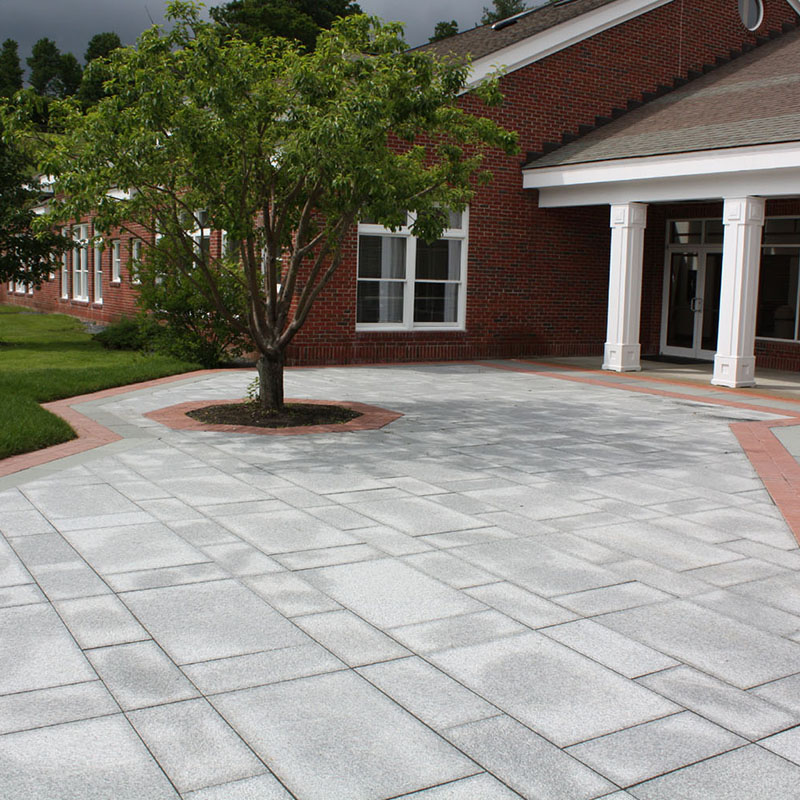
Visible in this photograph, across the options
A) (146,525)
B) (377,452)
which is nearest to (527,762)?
(146,525)

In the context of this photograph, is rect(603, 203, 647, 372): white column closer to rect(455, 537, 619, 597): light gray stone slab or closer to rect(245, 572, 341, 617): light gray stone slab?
rect(455, 537, 619, 597): light gray stone slab

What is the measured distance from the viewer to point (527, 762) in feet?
10.6

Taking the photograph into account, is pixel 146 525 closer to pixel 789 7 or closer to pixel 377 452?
pixel 377 452

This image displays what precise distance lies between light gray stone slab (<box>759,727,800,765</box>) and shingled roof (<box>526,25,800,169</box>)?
462 inches

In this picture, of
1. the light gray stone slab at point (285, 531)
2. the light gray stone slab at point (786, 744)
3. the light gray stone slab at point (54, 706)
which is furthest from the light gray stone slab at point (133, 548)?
the light gray stone slab at point (786, 744)

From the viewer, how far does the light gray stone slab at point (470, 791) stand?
9.85 feet

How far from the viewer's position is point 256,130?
9289 mm

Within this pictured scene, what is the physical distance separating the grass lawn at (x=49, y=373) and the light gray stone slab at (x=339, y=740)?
5.29 m

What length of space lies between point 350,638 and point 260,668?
50 centimetres

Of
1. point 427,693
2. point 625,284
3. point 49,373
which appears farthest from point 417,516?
point 625,284

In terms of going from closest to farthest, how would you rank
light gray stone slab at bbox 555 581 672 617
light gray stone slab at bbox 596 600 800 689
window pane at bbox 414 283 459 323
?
1. light gray stone slab at bbox 596 600 800 689
2. light gray stone slab at bbox 555 581 672 617
3. window pane at bbox 414 283 459 323

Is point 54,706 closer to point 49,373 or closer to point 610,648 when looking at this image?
point 610,648

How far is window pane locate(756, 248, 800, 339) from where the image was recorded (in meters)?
17.5

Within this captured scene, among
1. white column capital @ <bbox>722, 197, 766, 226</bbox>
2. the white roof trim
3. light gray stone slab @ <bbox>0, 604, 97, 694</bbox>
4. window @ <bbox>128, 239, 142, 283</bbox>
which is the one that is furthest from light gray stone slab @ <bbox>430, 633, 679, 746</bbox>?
white column capital @ <bbox>722, 197, 766, 226</bbox>
